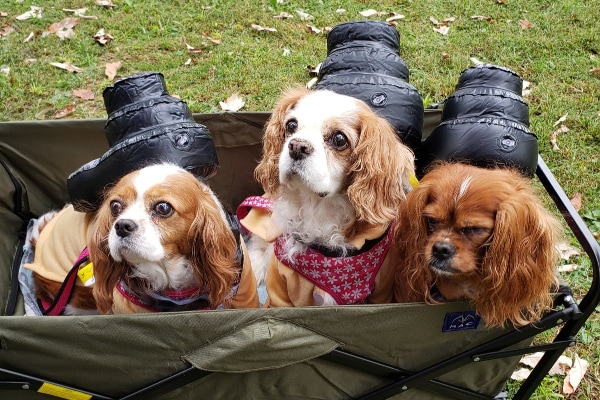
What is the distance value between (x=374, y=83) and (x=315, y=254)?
0.88 metres

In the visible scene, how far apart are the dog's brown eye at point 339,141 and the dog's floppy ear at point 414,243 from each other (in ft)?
1.03

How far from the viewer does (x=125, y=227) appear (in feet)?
6.34

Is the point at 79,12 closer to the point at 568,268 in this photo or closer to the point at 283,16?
the point at 283,16

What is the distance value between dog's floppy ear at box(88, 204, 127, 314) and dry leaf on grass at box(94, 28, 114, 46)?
3468 mm

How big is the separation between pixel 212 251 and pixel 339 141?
0.66 m

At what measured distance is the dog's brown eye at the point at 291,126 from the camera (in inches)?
84.1

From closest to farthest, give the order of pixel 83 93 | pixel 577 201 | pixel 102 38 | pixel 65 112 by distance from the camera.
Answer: pixel 577 201 < pixel 65 112 < pixel 83 93 < pixel 102 38

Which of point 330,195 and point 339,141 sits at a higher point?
point 339,141

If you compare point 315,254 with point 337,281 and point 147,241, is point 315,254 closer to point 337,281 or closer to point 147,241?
point 337,281

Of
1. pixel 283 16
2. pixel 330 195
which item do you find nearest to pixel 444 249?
pixel 330 195

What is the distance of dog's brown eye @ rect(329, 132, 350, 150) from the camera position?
208cm

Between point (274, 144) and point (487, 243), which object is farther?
point (274, 144)

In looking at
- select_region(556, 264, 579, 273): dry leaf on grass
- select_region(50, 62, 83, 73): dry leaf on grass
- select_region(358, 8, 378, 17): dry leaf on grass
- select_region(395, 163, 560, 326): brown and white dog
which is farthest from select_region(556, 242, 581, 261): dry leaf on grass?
select_region(50, 62, 83, 73): dry leaf on grass

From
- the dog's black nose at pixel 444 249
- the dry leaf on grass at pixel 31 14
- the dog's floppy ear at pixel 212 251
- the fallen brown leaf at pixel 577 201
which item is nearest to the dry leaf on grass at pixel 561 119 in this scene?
the fallen brown leaf at pixel 577 201
